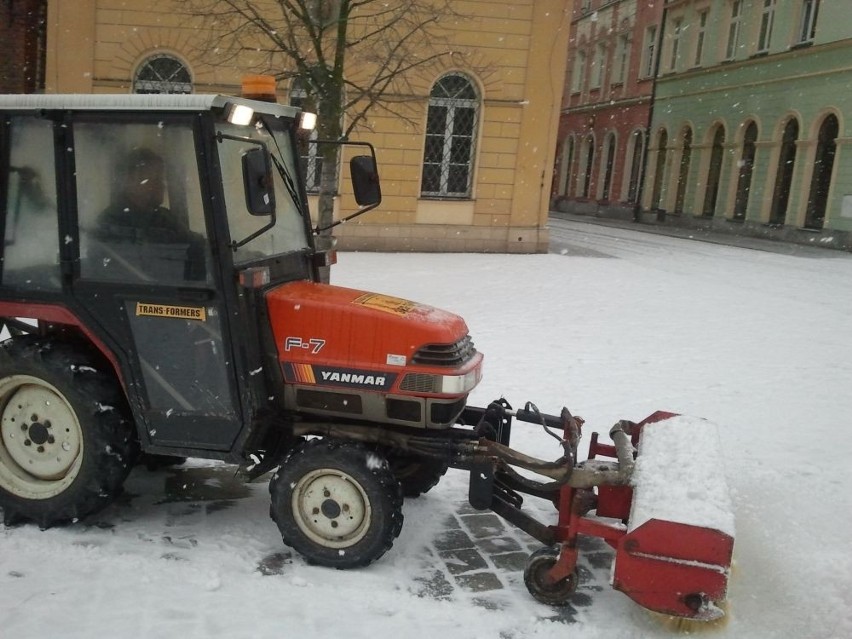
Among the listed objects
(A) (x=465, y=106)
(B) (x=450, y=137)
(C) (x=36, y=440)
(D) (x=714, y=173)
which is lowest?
(C) (x=36, y=440)

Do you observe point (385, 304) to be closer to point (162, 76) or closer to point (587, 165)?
point (162, 76)

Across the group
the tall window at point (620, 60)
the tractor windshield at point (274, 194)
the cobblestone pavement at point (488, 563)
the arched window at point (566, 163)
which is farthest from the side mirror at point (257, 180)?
the arched window at point (566, 163)

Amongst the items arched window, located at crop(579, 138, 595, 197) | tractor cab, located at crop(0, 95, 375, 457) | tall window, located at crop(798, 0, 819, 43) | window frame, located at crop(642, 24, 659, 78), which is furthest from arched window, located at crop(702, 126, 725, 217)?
tractor cab, located at crop(0, 95, 375, 457)

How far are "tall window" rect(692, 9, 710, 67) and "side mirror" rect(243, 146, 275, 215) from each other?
30679mm

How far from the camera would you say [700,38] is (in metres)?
31.0

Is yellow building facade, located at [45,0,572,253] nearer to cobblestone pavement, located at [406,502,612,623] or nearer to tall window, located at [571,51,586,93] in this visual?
cobblestone pavement, located at [406,502,612,623]

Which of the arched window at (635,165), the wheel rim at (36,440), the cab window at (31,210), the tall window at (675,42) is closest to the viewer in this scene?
the cab window at (31,210)

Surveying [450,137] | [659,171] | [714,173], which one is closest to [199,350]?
[450,137]

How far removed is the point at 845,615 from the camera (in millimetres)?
3965

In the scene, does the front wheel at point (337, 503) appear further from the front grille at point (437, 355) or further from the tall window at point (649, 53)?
the tall window at point (649, 53)

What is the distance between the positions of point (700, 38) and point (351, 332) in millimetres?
30993

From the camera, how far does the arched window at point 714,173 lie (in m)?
29.5

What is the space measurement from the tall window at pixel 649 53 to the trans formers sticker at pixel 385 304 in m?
32.9

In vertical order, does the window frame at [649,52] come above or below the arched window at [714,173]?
above
